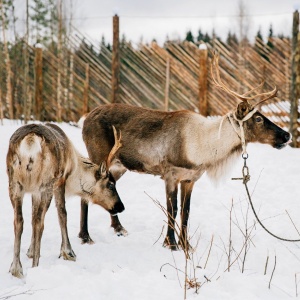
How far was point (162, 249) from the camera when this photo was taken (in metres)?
4.30

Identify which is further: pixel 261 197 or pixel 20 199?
pixel 261 197

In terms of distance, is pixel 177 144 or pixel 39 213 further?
pixel 177 144

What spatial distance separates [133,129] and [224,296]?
2.43m

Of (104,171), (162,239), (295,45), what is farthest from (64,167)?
(295,45)

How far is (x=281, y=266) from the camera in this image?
387 cm

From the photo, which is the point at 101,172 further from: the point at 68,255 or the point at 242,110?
the point at 242,110

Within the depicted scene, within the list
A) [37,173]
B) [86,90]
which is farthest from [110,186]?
[86,90]

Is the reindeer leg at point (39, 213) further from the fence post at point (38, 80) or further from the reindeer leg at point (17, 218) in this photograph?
the fence post at point (38, 80)

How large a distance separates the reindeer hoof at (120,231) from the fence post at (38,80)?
23.5 ft

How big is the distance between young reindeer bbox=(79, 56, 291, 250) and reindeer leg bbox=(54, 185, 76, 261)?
491 millimetres

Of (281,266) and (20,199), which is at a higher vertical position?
(20,199)

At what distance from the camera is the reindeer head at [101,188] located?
4367 mm

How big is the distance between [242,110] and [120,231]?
1700 millimetres

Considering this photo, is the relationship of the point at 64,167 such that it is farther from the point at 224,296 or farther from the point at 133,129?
the point at 224,296
